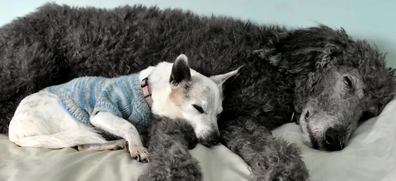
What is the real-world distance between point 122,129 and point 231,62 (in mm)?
680

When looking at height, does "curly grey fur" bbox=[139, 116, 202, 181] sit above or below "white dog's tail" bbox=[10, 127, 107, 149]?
above

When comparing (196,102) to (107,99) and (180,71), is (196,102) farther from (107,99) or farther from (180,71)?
(107,99)

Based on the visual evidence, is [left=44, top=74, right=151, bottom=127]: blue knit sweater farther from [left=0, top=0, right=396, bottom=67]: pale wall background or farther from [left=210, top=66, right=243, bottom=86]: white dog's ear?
[left=0, top=0, right=396, bottom=67]: pale wall background

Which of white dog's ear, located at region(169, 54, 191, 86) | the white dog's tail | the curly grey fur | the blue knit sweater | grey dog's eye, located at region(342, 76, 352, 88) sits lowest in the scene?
the white dog's tail

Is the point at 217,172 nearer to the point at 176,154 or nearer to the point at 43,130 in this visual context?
the point at 176,154

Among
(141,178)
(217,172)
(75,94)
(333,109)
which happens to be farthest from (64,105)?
(333,109)

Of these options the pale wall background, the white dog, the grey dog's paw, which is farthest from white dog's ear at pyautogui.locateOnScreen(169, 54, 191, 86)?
the pale wall background

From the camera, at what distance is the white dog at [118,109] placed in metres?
1.82

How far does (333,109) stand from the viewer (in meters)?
1.97

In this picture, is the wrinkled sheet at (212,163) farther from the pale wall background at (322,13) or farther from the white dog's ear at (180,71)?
the pale wall background at (322,13)

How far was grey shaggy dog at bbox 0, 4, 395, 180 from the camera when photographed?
77.5 inches

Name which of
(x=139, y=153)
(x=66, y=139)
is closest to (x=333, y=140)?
(x=139, y=153)

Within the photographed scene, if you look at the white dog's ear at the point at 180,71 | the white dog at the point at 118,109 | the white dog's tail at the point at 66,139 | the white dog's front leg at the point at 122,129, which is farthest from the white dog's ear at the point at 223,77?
the white dog's tail at the point at 66,139

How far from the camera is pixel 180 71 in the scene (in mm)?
1844
